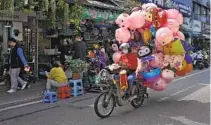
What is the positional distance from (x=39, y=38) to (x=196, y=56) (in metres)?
13.5

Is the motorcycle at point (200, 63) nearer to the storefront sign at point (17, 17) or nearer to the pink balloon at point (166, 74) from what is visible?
the storefront sign at point (17, 17)

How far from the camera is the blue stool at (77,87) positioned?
11.6m

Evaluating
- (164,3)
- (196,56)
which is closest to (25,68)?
(196,56)

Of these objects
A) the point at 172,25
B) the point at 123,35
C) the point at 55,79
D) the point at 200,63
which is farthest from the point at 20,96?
the point at 200,63

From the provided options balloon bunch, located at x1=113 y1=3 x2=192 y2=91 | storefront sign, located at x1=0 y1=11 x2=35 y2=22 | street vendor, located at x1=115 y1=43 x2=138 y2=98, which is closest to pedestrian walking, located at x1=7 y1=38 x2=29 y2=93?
storefront sign, located at x1=0 y1=11 x2=35 y2=22

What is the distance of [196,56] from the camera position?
84.6ft

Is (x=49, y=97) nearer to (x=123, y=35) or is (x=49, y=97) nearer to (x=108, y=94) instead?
(x=108, y=94)

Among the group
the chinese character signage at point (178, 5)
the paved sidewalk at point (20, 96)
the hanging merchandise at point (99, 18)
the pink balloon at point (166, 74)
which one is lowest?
the paved sidewalk at point (20, 96)

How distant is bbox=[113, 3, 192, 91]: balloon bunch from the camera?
10.0 metres

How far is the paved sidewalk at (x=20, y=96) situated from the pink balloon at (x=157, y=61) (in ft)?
12.2

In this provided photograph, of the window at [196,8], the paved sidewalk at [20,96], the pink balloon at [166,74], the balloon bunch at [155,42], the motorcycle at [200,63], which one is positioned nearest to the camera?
the balloon bunch at [155,42]

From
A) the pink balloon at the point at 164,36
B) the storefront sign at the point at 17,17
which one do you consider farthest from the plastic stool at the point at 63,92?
the storefront sign at the point at 17,17

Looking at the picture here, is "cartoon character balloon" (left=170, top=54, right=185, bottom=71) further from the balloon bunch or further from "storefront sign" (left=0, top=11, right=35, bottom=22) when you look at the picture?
"storefront sign" (left=0, top=11, right=35, bottom=22)

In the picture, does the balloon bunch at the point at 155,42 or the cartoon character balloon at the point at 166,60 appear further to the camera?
the cartoon character balloon at the point at 166,60
